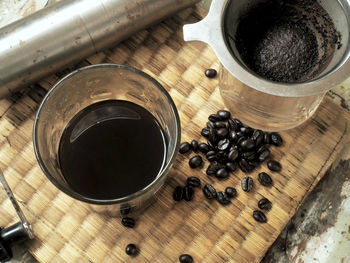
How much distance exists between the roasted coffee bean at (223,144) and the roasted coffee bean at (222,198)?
111 millimetres

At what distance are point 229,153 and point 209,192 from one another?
11 cm

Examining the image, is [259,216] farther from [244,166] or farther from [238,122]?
[238,122]

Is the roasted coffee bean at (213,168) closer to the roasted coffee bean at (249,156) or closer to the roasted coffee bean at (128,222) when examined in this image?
the roasted coffee bean at (249,156)

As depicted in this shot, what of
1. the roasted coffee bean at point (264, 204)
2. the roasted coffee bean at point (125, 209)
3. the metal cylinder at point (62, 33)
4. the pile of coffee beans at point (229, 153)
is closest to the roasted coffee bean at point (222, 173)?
the pile of coffee beans at point (229, 153)

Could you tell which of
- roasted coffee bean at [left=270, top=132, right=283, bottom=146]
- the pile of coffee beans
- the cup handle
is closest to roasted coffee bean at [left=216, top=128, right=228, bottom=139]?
the pile of coffee beans

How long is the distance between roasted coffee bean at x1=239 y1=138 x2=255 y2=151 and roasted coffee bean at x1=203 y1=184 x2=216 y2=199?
0.13 meters

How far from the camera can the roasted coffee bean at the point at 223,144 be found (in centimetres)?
115

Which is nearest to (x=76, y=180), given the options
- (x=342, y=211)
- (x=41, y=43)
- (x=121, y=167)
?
(x=121, y=167)

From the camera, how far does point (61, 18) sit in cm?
115

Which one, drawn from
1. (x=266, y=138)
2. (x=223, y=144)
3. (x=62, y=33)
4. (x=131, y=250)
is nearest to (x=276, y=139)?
(x=266, y=138)

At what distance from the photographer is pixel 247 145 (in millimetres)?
1143

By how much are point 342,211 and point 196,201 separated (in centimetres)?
46

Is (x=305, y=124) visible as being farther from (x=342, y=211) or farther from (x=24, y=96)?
(x=24, y=96)

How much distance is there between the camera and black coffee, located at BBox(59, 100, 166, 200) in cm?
103
